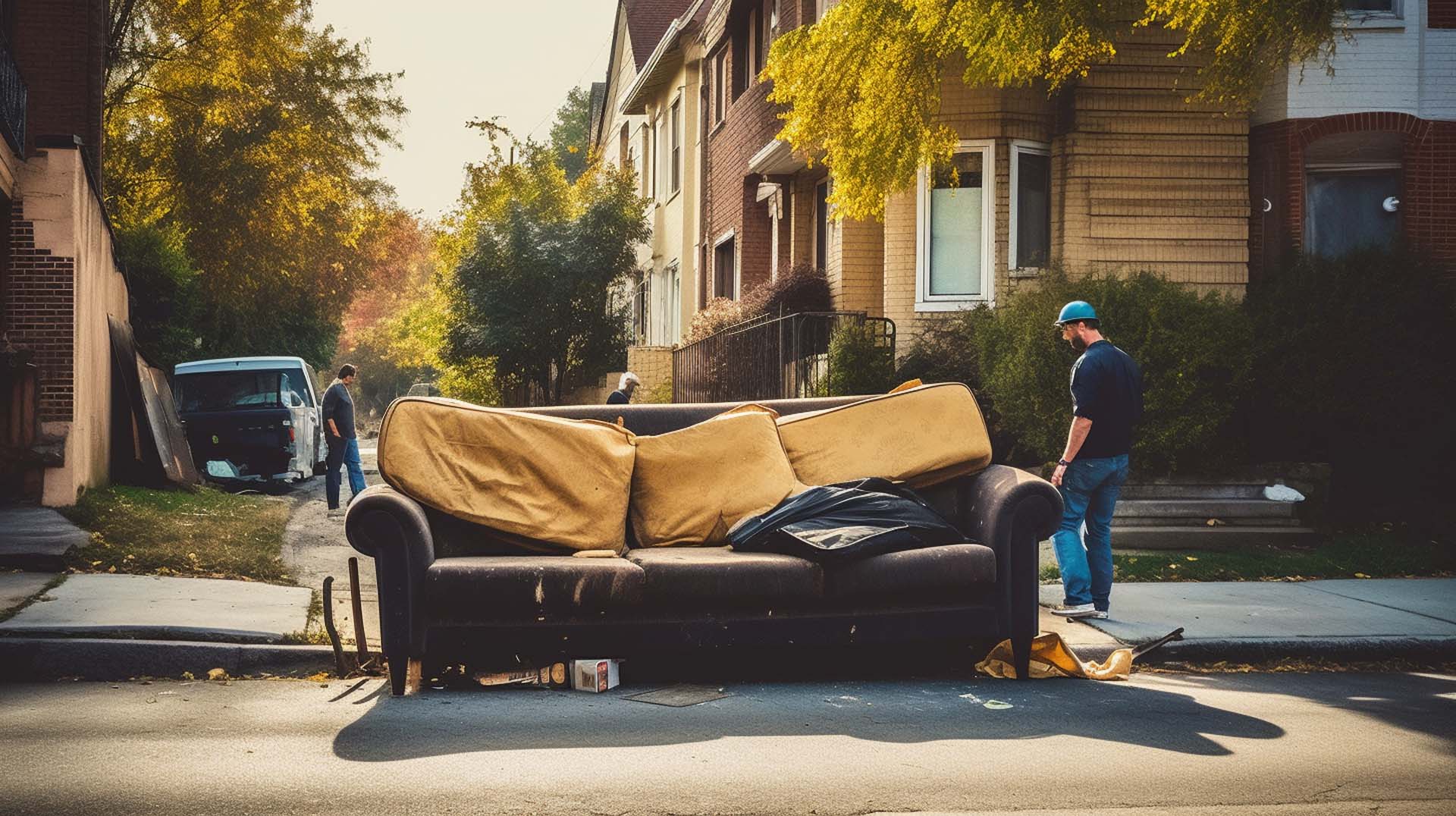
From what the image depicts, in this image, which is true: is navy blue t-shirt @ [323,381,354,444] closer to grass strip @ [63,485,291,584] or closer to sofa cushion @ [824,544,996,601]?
grass strip @ [63,485,291,584]

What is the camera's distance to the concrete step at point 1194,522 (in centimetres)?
1209

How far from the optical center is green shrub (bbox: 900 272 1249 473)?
12.3m

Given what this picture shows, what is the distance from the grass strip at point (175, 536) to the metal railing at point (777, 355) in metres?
5.79

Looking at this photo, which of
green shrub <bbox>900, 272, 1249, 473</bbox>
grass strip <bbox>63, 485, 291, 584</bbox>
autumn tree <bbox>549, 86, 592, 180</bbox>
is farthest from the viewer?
autumn tree <bbox>549, 86, 592, 180</bbox>

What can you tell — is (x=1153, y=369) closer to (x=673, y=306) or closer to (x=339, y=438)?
(x=339, y=438)

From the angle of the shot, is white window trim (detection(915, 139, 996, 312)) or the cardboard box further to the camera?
white window trim (detection(915, 139, 996, 312))

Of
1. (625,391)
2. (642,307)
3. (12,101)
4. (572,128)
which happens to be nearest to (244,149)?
(642,307)

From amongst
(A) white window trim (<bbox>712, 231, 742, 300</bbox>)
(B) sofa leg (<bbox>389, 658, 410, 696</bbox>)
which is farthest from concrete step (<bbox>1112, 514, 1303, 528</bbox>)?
(A) white window trim (<bbox>712, 231, 742, 300</bbox>)

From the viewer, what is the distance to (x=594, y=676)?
20.6 ft

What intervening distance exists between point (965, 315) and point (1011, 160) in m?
2.04

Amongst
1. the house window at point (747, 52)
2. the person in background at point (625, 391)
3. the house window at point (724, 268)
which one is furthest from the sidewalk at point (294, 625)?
the house window at point (724, 268)

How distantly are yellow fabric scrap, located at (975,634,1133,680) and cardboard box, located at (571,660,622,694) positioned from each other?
6.17 ft

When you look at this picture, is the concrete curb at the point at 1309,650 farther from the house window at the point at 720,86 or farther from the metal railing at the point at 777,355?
the house window at the point at 720,86

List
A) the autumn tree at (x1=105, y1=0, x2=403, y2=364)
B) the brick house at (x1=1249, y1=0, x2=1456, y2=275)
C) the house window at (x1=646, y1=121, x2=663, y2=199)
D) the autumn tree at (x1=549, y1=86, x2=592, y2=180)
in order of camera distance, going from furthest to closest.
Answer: the autumn tree at (x1=549, y1=86, x2=592, y2=180) → the house window at (x1=646, y1=121, x2=663, y2=199) → the autumn tree at (x1=105, y1=0, x2=403, y2=364) → the brick house at (x1=1249, y1=0, x2=1456, y2=275)
